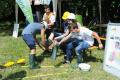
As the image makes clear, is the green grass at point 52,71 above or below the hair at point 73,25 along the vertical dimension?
below

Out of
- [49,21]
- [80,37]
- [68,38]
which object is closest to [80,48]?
[80,37]

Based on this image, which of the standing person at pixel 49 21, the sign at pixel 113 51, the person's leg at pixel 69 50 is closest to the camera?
the sign at pixel 113 51

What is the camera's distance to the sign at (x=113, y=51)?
862cm

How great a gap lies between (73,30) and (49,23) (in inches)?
72.6

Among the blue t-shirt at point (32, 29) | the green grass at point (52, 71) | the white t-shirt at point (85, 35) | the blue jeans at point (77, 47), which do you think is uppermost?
the blue t-shirt at point (32, 29)

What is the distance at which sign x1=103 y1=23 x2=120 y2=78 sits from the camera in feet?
28.3

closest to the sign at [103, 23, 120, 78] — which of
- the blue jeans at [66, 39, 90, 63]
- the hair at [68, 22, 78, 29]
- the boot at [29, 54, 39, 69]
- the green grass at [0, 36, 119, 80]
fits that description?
the green grass at [0, 36, 119, 80]

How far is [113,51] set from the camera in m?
8.87

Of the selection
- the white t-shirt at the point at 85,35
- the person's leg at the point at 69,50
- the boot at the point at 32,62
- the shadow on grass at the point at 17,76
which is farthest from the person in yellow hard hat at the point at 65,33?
the shadow on grass at the point at 17,76

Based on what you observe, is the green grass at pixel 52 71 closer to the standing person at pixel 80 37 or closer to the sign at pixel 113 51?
the sign at pixel 113 51

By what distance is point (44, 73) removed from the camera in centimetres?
912

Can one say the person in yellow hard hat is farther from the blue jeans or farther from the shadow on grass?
the shadow on grass

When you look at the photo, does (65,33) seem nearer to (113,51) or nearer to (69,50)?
(69,50)

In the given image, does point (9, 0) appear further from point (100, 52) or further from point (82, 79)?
point (82, 79)
